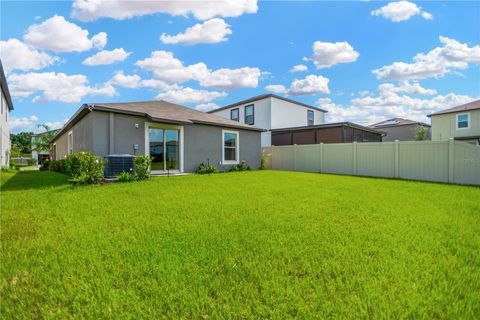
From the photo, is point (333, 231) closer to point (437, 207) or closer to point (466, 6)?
point (437, 207)

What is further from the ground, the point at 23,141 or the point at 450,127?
the point at 23,141

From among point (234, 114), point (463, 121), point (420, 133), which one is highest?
point (234, 114)

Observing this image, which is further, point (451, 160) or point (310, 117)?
point (310, 117)

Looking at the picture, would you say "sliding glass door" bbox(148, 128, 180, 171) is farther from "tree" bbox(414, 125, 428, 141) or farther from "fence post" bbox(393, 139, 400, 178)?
"tree" bbox(414, 125, 428, 141)

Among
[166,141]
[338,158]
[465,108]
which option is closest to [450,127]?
[465,108]

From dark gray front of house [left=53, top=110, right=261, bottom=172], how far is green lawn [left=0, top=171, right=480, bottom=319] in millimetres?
4421

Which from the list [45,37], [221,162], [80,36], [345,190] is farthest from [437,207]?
[45,37]

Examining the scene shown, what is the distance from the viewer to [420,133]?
25438 mm

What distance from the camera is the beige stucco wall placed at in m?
19.5

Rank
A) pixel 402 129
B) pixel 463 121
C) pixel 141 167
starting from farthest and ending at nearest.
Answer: pixel 402 129, pixel 463 121, pixel 141 167

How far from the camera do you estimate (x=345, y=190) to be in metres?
7.26

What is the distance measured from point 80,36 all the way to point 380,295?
11.6 meters

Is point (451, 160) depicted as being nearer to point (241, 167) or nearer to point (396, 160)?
point (396, 160)

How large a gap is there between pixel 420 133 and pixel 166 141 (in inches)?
1044
